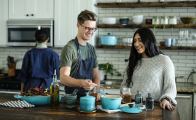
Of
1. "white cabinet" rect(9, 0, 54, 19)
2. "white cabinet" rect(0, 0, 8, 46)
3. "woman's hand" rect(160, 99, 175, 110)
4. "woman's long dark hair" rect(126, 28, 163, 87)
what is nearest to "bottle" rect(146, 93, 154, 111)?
"woman's hand" rect(160, 99, 175, 110)

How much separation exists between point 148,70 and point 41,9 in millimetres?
2777

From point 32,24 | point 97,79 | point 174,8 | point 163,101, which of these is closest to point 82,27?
point 97,79

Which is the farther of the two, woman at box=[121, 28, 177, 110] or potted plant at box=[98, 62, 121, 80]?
potted plant at box=[98, 62, 121, 80]

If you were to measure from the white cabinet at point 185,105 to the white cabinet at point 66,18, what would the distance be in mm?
1815

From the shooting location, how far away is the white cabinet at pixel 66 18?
4.51 meters

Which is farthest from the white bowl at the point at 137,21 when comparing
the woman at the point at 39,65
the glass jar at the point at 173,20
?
the woman at the point at 39,65

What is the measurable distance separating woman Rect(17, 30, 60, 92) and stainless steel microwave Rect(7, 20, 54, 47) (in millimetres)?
974

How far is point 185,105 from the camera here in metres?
3.95

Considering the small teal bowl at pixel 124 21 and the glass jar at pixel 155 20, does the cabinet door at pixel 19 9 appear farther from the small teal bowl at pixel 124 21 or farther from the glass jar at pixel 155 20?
the glass jar at pixel 155 20

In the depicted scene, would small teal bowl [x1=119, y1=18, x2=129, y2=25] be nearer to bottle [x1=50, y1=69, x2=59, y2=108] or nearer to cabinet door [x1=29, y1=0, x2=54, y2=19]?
cabinet door [x1=29, y1=0, x2=54, y2=19]

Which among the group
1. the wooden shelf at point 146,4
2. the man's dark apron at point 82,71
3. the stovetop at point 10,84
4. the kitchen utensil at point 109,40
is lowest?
the stovetop at point 10,84

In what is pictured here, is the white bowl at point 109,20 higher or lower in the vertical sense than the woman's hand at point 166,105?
higher

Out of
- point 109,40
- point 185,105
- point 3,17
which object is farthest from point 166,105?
point 3,17

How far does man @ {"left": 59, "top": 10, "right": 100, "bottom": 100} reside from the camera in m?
2.63
